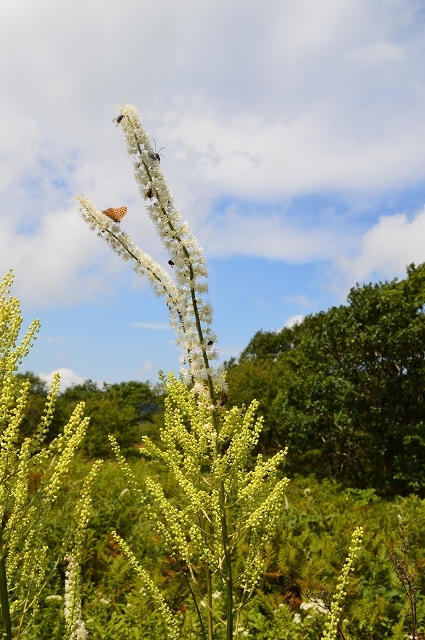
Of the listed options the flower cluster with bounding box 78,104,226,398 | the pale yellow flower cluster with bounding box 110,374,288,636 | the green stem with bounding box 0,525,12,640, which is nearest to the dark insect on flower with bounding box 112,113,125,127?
the flower cluster with bounding box 78,104,226,398

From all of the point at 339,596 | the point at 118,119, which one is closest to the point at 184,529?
the point at 339,596

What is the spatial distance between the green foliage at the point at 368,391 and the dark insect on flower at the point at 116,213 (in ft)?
46.2

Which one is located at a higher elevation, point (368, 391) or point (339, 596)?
point (368, 391)

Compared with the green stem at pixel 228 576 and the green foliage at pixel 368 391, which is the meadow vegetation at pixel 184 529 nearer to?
the green stem at pixel 228 576

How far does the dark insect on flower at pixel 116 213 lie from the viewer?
247 cm

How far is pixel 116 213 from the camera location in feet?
8.16

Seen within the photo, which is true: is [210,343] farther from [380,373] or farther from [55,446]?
[380,373]

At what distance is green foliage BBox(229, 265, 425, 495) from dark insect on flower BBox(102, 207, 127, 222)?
14.1 metres

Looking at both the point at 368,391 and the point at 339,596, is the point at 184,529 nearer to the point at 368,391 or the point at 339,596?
the point at 339,596

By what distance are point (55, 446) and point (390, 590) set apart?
367cm

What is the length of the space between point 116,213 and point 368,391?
584 inches

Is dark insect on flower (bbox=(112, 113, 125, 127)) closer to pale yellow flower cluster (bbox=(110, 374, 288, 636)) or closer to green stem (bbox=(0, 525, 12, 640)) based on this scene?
pale yellow flower cluster (bbox=(110, 374, 288, 636))

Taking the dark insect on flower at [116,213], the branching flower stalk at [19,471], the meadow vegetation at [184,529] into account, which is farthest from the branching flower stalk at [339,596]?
the dark insect on flower at [116,213]

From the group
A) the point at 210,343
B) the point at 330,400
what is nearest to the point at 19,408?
the point at 210,343
